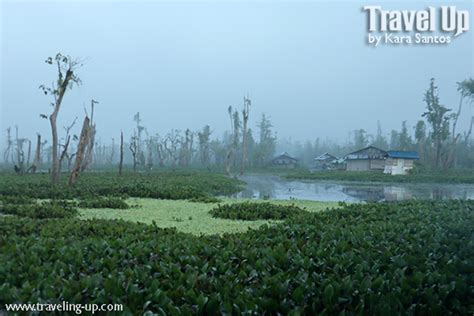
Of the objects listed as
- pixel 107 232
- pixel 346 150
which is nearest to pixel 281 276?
pixel 107 232

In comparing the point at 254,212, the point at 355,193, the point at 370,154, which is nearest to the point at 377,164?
→ the point at 370,154

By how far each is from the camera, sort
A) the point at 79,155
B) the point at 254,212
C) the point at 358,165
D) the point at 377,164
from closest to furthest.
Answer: the point at 254,212
the point at 79,155
the point at 377,164
the point at 358,165

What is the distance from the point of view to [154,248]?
432 centimetres

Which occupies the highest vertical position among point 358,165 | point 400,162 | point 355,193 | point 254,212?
point 400,162

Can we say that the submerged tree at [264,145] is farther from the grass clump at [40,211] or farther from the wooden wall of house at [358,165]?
the grass clump at [40,211]

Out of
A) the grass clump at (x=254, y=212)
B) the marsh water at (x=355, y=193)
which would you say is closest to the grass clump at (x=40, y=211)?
the grass clump at (x=254, y=212)

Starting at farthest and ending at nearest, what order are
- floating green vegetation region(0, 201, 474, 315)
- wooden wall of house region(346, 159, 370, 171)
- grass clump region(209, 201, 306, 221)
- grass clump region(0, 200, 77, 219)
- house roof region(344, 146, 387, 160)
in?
wooden wall of house region(346, 159, 370, 171) < house roof region(344, 146, 387, 160) < grass clump region(209, 201, 306, 221) < grass clump region(0, 200, 77, 219) < floating green vegetation region(0, 201, 474, 315)

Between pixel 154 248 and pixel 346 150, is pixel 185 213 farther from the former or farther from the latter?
pixel 346 150

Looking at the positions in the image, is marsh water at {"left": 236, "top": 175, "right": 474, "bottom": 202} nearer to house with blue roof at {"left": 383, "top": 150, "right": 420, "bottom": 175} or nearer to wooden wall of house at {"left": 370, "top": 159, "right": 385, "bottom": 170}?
house with blue roof at {"left": 383, "top": 150, "right": 420, "bottom": 175}

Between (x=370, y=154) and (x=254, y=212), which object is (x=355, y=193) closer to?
(x=254, y=212)

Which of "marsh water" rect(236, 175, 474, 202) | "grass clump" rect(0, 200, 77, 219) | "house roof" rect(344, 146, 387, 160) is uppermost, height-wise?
"house roof" rect(344, 146, 387, 160)

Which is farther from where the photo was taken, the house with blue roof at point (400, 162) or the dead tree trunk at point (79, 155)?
the house with blue roof at point (400, 162)

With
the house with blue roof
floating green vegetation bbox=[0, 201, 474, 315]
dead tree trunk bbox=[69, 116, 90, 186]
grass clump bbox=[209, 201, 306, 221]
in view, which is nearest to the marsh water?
grass clump bbox=[209, 201, 306, 221]

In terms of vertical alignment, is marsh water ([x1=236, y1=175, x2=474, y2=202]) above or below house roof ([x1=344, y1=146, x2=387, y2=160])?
below
